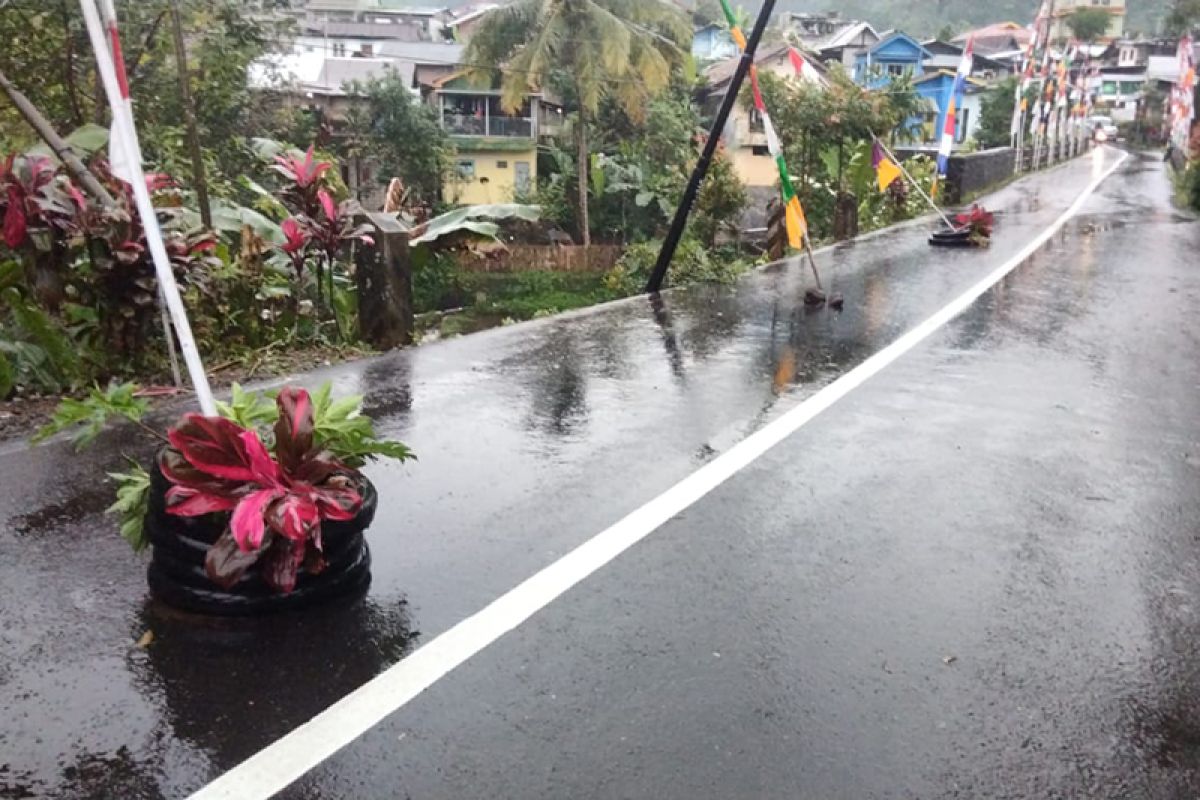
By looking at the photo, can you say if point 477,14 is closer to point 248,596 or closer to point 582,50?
point 582,50

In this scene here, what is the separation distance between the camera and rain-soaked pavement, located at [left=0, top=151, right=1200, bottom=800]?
9.69 ft

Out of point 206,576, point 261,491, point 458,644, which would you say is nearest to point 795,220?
point 458,644

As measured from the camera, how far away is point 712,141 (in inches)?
414

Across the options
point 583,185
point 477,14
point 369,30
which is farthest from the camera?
point 369,30

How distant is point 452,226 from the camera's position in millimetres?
10195

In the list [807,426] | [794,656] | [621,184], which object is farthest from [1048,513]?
[621,184]

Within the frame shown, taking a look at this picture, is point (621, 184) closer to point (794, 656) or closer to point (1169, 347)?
point (1169, 347)

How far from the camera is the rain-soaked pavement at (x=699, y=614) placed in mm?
2953

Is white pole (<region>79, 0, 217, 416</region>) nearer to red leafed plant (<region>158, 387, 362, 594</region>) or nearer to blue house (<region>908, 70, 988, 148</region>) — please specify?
red leafed plant (<region>158, 387, 362, 594</region>)

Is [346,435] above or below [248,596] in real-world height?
above

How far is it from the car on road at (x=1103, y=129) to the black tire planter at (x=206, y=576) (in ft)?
243

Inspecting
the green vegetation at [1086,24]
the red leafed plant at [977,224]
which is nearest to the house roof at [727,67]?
the red leafed plant at [977,224]

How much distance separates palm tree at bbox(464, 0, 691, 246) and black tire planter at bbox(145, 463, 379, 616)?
87.3ft

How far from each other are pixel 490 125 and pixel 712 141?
30.1m
